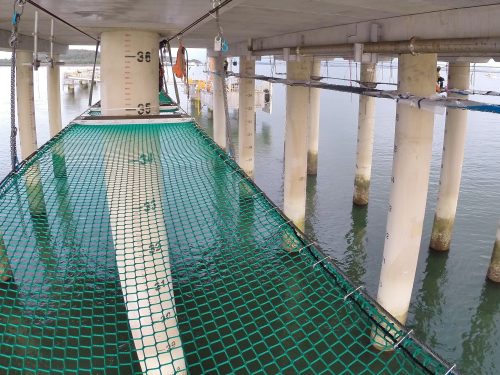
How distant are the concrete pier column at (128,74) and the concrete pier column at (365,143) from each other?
4.98 metres

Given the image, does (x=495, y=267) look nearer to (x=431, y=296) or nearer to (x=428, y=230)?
(x=431, y=296)

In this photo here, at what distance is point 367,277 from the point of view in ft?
20.3

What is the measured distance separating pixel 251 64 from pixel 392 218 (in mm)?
6575

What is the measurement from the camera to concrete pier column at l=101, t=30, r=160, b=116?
479 cm

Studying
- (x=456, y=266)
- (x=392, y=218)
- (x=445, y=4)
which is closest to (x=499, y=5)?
(x=445, y=4)

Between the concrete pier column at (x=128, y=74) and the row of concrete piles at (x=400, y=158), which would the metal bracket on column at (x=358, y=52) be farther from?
the concrete pier column at (x=128, y=74)

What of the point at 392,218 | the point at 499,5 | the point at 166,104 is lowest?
the point at 392,218

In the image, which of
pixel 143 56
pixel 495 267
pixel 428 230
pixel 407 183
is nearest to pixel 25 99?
pixel 143 56

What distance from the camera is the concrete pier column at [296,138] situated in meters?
7.14

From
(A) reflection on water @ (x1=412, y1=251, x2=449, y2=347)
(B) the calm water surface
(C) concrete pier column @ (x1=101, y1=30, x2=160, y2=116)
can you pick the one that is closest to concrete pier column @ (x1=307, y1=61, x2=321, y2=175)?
(B) the calm water surface

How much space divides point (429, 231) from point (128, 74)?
556 centimetres

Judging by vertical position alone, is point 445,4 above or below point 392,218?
above

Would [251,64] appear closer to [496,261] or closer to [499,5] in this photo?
[496,261]

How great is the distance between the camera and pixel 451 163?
6.62m
